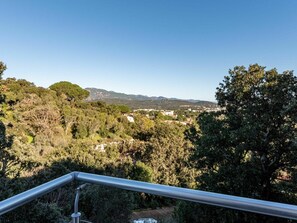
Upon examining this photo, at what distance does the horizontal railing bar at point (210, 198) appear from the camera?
0.66 meters

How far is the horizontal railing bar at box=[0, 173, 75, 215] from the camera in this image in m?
0.74

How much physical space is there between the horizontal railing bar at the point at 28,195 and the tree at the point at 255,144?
5088mm

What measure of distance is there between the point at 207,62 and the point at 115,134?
488 inches

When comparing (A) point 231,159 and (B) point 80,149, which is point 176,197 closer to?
(A) point 231,159

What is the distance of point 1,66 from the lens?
20.2 ft

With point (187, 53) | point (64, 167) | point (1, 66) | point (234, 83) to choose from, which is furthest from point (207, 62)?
point (1, 66)

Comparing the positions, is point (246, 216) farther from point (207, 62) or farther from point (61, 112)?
point (61, 112)

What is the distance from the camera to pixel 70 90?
2789cm

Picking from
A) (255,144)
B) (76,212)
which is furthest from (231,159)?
(76,212)

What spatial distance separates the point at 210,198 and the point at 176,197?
12 cm

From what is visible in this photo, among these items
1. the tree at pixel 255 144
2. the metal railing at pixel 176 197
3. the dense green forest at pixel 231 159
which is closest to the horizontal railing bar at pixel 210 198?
the metal railing at pixel 176 197

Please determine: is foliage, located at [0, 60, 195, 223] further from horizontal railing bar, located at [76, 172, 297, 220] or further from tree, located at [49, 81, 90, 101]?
tree, located at [49, 81, 90, 101]

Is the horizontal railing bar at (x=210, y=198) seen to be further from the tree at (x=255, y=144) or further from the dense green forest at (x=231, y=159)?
the tree at (x=255, y=144)

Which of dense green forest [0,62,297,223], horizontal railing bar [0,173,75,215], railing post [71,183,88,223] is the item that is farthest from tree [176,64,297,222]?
horizontal railing bar [0,173,75,215]
